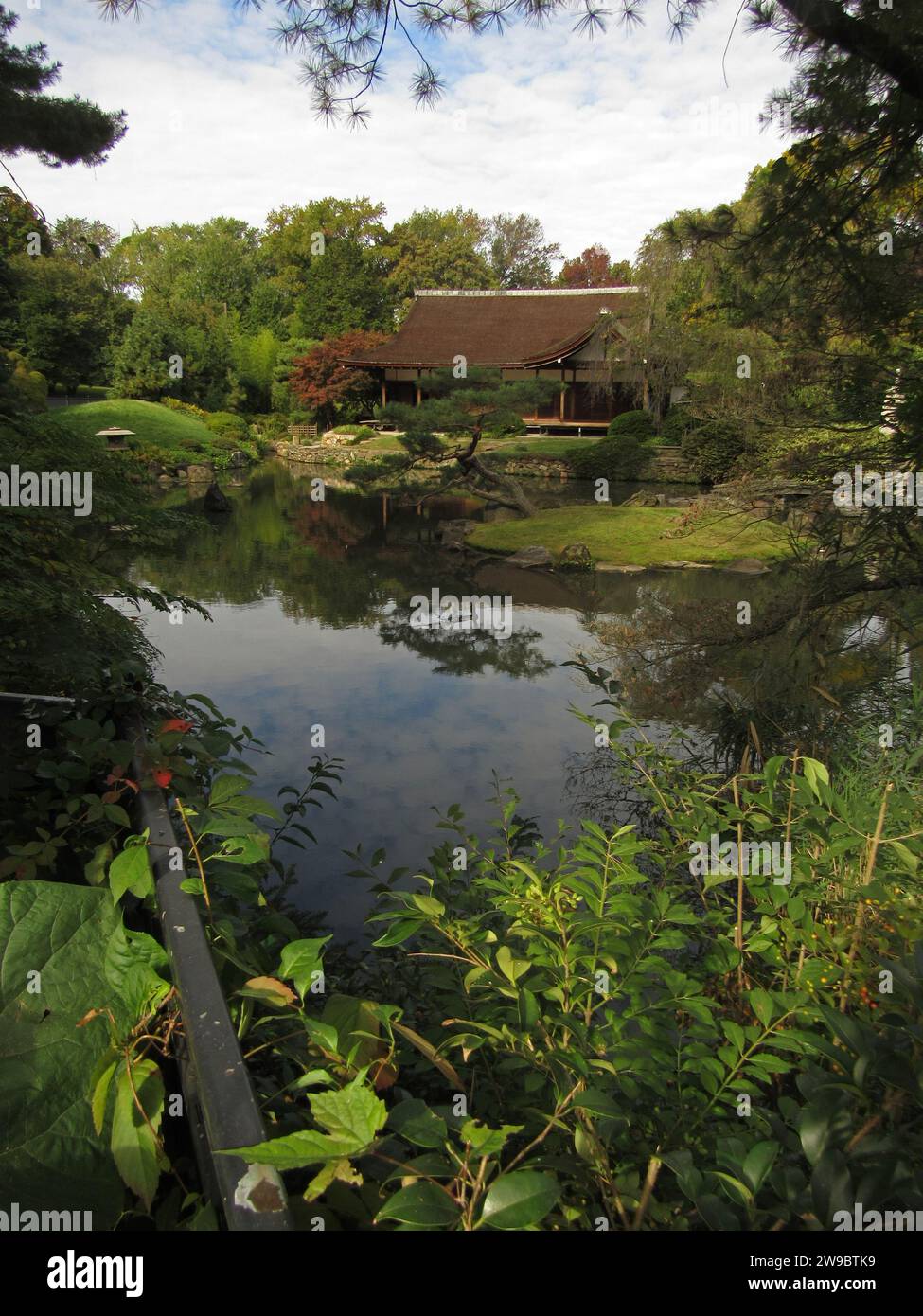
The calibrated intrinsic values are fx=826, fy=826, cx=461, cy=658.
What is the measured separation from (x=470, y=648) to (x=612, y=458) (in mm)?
13814

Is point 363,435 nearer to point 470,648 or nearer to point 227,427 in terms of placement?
point 227,427

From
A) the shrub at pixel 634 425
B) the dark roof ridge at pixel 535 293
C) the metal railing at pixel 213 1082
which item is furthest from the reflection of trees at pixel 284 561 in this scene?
the dark roof ridge at pixel 535 293

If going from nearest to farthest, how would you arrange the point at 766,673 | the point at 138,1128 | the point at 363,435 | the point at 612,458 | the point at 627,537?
the point at 138,1128 < the point at 766,673 < the point at 627,537 < the point at 612,458 < the point at 363,435

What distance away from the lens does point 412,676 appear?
21.9ft

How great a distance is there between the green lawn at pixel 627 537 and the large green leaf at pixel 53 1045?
10.6 m

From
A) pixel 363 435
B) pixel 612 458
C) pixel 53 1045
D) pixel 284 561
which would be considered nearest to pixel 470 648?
pixel 284 561

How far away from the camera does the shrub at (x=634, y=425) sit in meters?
21.5

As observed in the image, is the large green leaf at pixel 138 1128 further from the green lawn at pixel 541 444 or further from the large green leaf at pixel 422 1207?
the green lawn at pixel 541 444

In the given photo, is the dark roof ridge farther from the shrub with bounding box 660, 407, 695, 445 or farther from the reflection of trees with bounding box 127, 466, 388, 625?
the reflection of trees with bounding box 127, 466, 388, 625

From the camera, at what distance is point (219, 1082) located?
91 centimetres

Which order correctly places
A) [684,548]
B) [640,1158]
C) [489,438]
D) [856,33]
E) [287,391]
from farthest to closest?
[287,391]
[489,438]
[684,548]
[856,33]
[640,1158]

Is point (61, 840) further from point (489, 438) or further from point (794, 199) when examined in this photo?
point (489, 438)

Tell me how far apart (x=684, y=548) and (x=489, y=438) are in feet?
42.7
